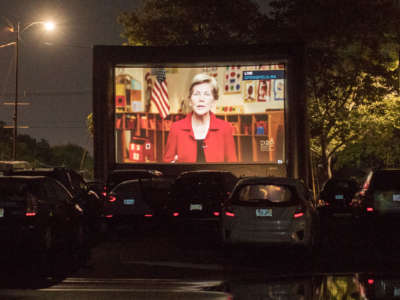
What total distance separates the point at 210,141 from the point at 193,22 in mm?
17647

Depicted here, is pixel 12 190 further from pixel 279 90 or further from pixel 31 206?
pixel 279 90

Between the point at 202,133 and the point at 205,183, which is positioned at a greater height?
the point at 202,133

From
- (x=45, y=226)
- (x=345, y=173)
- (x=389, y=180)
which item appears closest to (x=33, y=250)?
(x=45, y=226)

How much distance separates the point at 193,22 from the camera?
50469mm

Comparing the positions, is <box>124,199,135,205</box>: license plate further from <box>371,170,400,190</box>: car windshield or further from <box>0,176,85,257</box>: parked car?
<box>371,170,400,190</box>: car windshield

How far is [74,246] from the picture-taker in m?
16.2

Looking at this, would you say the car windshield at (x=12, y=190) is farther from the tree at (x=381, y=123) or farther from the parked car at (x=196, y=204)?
the tree at (x=381, y=123)

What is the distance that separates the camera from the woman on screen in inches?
1371

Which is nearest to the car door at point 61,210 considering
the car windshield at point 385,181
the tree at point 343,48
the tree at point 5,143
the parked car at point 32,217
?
the parked car at point 32,217

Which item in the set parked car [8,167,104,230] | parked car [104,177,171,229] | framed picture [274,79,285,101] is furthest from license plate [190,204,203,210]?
framed picture [274,79,285,101]

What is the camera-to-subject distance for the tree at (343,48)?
43562 millimetres

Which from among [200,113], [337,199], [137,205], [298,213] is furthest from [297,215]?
[200,113]

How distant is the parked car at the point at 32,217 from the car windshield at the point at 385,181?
7.47 meters

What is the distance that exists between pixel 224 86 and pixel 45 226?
859 inches
